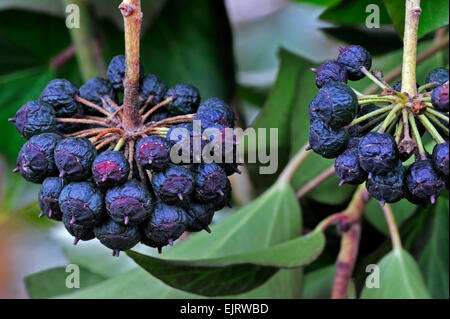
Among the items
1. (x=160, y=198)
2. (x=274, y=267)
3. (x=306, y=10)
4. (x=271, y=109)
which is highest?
(x=306, y=10)

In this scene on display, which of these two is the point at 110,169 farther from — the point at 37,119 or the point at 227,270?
the point at 227,270

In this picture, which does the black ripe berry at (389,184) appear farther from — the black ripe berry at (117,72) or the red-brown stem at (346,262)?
the red-brown stem at (346,262)

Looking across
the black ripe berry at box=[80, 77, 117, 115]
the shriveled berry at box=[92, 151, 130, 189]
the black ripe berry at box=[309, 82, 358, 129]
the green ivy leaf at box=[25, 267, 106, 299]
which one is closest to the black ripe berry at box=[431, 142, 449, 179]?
the black ripe berry at box=[309, 82, 358, 129]

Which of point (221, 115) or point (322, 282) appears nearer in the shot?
point (221, 115)

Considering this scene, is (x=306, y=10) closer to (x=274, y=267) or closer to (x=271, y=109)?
(x=271, y=109)

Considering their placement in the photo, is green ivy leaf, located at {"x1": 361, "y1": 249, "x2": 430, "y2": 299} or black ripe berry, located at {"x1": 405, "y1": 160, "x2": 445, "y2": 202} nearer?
black ripe berry, located at {"x1": 405, "y1": 160, "x2": 445, "y2": 202}

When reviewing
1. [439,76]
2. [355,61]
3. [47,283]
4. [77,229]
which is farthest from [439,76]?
[47,283]

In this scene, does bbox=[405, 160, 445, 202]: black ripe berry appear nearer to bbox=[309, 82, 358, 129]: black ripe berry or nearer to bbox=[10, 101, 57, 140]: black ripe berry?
bbox=[309, 82, 358, 129]: black ripe berry
